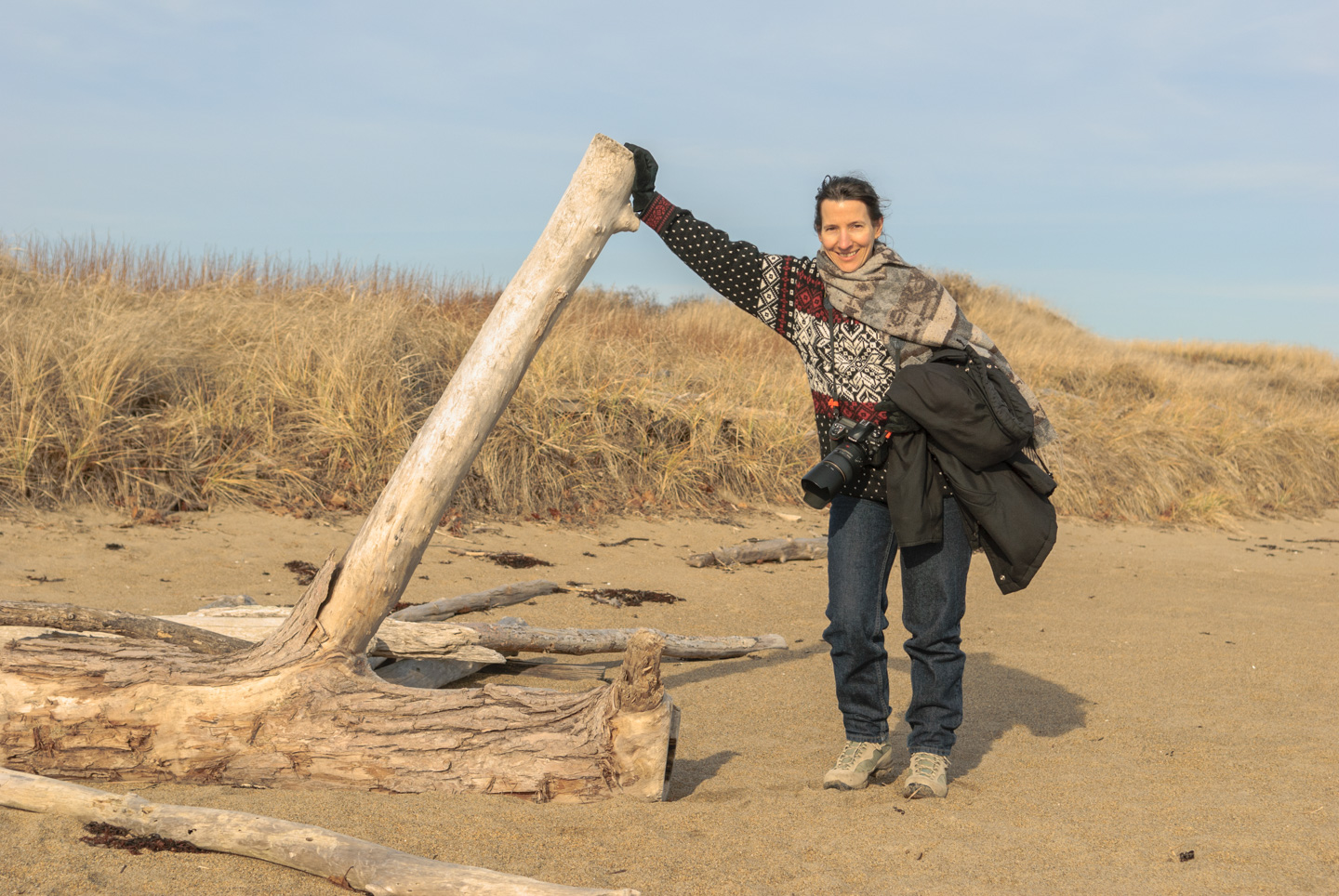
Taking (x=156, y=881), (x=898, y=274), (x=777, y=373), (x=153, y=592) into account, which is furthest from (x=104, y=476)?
(x=777, y=373)

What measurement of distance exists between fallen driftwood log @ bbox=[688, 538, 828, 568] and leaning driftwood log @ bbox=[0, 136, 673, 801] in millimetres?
4519

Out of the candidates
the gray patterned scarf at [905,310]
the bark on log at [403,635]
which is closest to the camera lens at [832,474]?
the gray patterned scarf at [905,310]

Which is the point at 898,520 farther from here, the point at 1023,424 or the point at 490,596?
the point at 490,596

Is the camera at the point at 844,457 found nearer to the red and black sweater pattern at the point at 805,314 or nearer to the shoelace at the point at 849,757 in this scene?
the red and black sweater pattern at the point at 805,314

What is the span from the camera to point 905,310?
131 inches

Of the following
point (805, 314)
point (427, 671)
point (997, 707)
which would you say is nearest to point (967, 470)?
point (805, 314)

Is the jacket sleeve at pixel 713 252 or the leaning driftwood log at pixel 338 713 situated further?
the jacket sleeve at pixel 713 252

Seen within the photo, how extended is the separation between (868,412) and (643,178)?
3.66ft

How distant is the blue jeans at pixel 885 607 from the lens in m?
3.37

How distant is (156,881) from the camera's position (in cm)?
238

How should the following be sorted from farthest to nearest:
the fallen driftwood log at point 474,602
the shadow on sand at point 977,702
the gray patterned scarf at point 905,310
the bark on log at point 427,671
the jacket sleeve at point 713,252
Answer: the fallen driftwood log at point 474,602
the bark on log at point 427,671
the shadow on sand at point 977,702
the jacket sleeve at point 713,252
the gray patterned scarf at point 905,310

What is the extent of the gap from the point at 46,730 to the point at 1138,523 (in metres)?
11.4

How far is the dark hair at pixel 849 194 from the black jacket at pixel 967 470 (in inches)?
22.0

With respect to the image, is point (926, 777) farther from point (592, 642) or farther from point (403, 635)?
point (403, 635)
